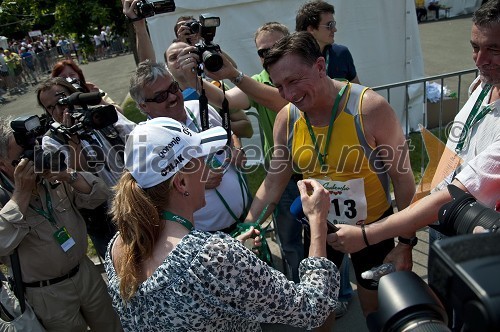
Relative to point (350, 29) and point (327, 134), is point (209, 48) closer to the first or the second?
point (327, 134)

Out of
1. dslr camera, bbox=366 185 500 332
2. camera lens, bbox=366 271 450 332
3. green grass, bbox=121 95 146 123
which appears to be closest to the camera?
dslr camera, bbox=366 185 500 332

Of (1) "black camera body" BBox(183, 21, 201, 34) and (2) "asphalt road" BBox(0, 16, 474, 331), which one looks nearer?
(1) "black camera body" BBox(183, 21, 201, 34)

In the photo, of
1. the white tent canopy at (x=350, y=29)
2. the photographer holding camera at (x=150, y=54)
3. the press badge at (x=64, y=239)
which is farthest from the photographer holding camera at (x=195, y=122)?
the white tent canopy at (x=350, y=29)

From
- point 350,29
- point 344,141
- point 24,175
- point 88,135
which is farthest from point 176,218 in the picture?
point 350,29

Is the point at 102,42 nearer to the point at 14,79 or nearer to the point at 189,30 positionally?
the point at 14,79

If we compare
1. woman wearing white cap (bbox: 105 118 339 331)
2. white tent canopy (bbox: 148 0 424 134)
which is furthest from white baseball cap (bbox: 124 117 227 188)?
white tent canopy (bbox: 148 0 424 134)

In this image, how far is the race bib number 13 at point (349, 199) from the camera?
2309 millimetres

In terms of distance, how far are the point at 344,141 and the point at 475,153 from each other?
0.63 m

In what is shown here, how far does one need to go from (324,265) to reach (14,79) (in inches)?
799

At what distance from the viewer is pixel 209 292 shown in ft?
4.45

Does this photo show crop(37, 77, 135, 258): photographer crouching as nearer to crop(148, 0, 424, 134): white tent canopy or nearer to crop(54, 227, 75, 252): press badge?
crop(54, 227, 75, 252): press badge

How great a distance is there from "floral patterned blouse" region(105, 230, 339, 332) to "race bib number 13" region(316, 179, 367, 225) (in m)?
0.92

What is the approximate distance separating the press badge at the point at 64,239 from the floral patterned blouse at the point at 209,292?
3.94 ft

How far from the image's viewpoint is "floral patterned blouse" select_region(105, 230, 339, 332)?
4.44ft
